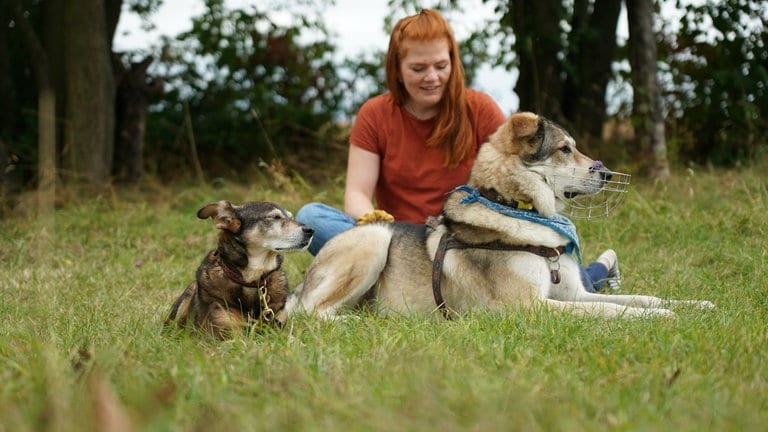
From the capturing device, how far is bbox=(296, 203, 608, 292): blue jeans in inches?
196

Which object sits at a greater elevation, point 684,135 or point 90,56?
point 90,56

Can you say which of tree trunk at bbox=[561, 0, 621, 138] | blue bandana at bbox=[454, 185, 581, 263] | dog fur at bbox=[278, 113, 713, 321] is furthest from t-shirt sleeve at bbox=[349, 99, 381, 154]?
tree trunk at bbox=[561, 0, 621, 138]

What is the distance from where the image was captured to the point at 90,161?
30.2 feet

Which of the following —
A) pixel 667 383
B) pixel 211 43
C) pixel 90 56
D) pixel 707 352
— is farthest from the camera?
pixel 211 43

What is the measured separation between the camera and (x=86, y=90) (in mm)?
9250

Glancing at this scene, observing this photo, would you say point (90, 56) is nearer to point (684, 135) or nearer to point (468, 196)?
point (468, 196)

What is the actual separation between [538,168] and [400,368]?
190 cm

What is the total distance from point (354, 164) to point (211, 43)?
783 cm

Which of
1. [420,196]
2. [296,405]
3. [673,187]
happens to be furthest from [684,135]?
[296,405]

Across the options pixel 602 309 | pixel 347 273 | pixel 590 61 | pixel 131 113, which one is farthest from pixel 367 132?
pixel 590 61

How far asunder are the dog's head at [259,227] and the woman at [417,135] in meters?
0.70

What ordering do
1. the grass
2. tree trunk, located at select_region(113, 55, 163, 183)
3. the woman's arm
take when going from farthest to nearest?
tree trunk, located at select_region(113, 55, 163, 183) → the woman's arm → the grass

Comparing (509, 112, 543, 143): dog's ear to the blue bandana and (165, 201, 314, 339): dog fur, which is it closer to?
the blue bandana

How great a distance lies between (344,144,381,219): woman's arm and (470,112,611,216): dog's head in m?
1.30
